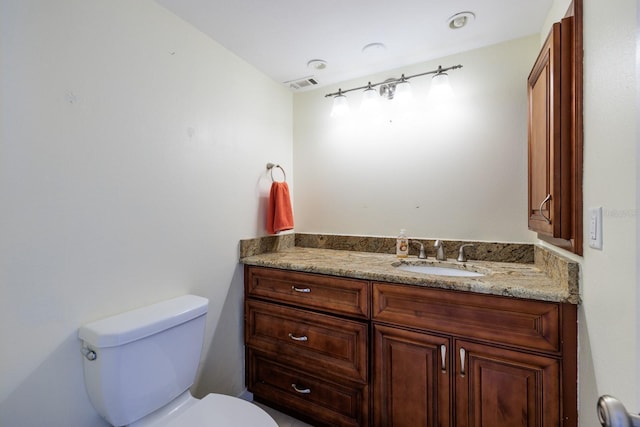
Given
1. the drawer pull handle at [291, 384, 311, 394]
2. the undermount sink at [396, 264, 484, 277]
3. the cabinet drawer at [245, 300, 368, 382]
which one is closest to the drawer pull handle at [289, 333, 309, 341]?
the cabinet drawer at [245, 300, 368, 382]

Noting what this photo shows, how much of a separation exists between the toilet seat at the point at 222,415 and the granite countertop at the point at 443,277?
0.67 meters

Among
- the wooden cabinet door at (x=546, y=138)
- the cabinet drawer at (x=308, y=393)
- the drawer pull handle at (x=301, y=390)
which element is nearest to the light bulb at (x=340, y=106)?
the wooden cabinet door at (x=546, y=138)

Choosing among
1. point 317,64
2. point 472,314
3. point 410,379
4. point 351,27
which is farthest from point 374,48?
point 410,379

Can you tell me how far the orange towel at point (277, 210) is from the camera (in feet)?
6.42

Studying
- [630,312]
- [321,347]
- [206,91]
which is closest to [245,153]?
[206,91]

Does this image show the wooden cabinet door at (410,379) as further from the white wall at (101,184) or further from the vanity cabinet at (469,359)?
the white wall at (101,184)

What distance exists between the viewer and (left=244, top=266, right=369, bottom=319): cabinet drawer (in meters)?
1.42

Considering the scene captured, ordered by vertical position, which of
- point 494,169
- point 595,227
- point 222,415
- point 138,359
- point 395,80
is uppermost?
point 395,80

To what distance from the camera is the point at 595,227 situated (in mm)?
864

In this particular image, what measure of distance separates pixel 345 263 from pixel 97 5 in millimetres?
1584

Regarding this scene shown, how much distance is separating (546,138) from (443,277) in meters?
0.72

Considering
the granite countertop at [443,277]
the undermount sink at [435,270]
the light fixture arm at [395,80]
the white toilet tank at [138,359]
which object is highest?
the light fixture arm at [395,80]

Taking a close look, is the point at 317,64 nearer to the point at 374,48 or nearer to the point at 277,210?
the point at 374,48

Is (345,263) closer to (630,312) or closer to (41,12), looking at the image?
(630,312)
